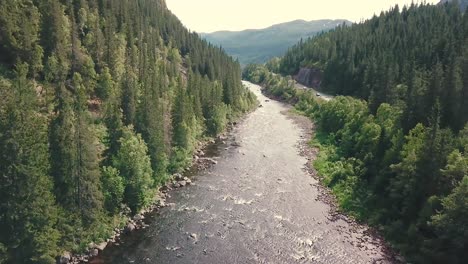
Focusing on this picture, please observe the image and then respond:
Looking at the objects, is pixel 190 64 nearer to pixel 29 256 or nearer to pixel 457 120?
pixel 457 120

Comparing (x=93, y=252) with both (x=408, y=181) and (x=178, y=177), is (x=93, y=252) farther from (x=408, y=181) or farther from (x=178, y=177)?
(x=408, y=181)

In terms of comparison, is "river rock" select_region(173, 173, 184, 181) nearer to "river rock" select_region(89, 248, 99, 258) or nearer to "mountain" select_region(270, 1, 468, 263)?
"river rock" select_region(89, 248, 99, 258)

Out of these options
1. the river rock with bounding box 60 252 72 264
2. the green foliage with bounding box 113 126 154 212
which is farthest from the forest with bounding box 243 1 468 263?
the river rock with bounding box 60 252 72 264

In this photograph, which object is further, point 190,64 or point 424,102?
point 190,64

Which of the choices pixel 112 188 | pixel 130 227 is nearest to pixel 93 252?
pixel 130 227

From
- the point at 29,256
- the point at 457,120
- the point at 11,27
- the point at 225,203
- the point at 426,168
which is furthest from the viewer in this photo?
the point at 11,27

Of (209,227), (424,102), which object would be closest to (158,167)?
(209,227)
